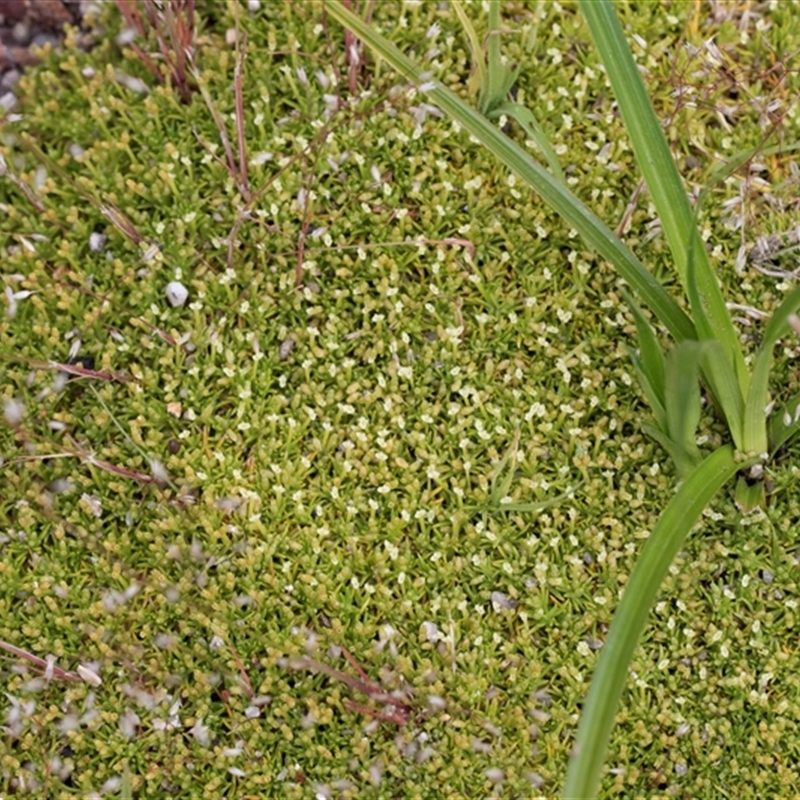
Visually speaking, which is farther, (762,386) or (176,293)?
(176,293)

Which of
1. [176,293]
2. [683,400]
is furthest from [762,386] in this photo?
[176,293]

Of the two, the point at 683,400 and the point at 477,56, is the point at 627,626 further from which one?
the point at 477,56

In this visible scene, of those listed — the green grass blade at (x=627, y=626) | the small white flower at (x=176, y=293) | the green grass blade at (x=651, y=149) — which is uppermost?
the green grass blade at (x=651, y=149)

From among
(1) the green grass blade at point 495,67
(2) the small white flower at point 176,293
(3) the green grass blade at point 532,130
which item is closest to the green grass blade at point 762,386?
(3) the green grass blade at point 532,130

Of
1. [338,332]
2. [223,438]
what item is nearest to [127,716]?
[223,438]

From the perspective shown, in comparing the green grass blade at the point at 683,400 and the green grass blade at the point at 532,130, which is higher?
the green grass blade at the point at 532,130

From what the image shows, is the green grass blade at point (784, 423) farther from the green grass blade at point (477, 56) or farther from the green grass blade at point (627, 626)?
the green grass blade at point (477, 56)
